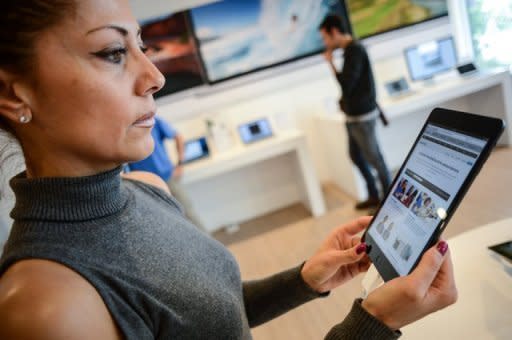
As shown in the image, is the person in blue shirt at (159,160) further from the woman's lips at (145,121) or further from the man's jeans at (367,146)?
the woman's lips at (145,121)

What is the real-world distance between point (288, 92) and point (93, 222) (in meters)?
3.09

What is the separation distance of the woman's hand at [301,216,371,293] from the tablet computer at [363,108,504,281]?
57mm

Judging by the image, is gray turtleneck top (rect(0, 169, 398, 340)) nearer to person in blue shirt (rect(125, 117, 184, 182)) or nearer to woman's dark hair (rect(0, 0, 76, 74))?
woman's dark hair (rect(0, 0, 76, 74))

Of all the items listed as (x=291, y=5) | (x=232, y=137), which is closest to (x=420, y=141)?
(x=232, y=137)

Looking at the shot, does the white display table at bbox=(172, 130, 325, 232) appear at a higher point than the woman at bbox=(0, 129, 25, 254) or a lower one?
lower

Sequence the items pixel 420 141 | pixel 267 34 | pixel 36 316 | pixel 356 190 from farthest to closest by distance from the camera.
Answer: pixel 267 34 → pixel 356 190 → pixel 420 141 → pixel 36 316

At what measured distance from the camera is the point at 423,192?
0.60 metres

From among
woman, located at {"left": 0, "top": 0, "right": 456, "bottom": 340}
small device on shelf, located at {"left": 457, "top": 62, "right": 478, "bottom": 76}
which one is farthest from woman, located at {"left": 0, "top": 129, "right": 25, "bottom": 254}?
small device on shelf, located at {"left": 457, "top": 62, "right": 478, "bottom": 76}

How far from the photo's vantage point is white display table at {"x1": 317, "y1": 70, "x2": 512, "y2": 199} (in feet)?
9.98

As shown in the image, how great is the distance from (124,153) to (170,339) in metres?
0.28

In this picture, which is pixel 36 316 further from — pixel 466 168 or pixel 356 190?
pixel 356 190

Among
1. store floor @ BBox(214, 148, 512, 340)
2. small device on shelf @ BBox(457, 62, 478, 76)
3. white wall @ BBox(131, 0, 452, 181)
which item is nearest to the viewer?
store floor @ BBox(214, 148, 512, 340)

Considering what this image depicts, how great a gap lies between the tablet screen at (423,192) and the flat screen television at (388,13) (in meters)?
3.18

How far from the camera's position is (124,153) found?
547 mm
